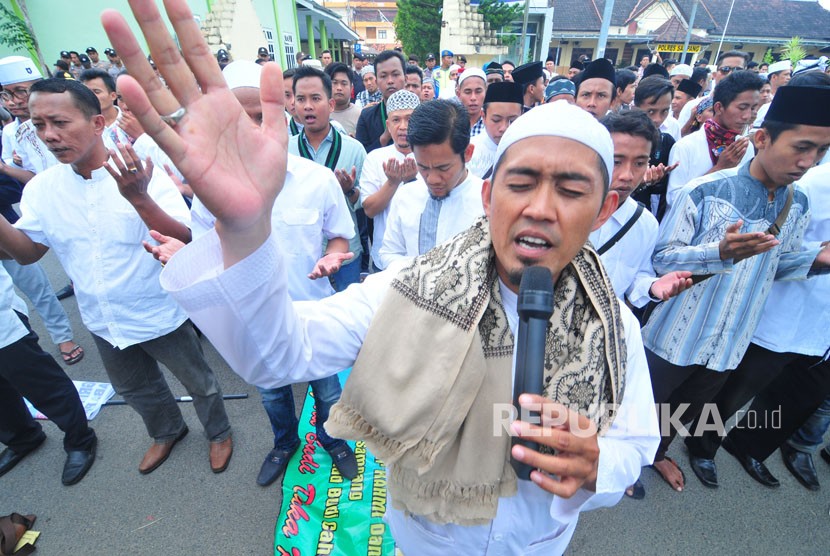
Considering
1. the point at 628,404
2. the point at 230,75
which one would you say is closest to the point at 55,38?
the point at 230,75

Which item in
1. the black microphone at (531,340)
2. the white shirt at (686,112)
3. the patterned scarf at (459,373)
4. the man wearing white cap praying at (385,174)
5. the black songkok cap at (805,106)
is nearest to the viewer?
the black microphone at (531,340)

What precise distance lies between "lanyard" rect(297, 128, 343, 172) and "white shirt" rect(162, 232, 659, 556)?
2.75 metres

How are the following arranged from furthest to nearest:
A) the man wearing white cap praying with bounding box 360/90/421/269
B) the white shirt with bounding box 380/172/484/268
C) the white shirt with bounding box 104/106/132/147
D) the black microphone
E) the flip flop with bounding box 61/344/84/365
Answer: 1. the white shirt with bounding box 104/106/132/147
2. the flip flop with bounding box 61/344/84/365
3. the man wearing white cap praying with bounding box 360/90/421/269
4. the white shirt with bounding box 380/172/484/268
5. the black microphone

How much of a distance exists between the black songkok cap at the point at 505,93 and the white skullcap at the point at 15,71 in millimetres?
5112

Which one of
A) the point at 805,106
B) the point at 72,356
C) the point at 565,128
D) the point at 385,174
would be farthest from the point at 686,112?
the point at 72,356

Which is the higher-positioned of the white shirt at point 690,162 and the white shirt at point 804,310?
the white shirt at point 690,162

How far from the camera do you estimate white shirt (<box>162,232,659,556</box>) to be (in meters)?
0.97

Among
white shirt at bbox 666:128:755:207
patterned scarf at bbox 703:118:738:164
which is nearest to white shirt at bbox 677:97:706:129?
patterned scarf at bbox 703:118:738:164

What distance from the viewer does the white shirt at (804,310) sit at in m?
2.44

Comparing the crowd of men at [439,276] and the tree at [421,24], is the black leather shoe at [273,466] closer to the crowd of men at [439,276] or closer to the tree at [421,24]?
the crowd of men at [439,276]

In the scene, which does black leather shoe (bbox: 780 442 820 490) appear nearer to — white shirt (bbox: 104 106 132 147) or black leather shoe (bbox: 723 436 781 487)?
black leather shoe (bbox: 723 436 781 487)

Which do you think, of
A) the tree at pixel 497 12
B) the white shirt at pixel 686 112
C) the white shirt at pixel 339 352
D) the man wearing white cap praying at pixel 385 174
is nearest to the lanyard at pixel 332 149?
the man wearing white cap praying at pixel 385 174

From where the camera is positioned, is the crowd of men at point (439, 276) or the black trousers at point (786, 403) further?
the black trousers at point (786, 403)

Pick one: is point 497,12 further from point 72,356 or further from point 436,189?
point 72,356
